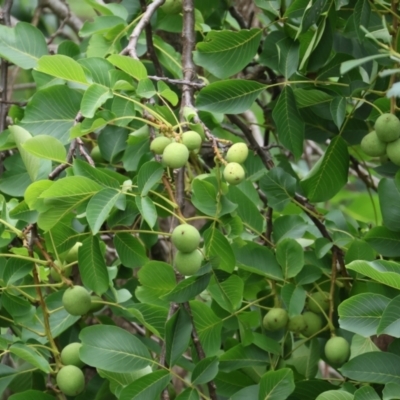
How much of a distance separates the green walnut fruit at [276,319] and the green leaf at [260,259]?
55 mm

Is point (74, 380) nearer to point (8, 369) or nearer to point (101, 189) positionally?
point (8, 369)

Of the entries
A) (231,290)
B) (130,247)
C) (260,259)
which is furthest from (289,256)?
(130,247)

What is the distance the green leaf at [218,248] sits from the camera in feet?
3.76

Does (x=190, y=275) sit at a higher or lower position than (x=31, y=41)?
lower

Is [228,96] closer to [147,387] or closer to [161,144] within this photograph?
[161,144]

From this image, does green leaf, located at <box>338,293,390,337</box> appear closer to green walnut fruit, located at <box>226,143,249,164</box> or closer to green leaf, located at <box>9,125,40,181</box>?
green walnut fruit, located at <box>226,143,249,164</box>

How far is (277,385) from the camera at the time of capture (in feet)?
3.80

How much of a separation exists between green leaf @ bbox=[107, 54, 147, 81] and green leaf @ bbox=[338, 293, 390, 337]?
431 millimetres

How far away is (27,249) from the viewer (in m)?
1.21

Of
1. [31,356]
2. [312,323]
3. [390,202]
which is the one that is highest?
[390,202]

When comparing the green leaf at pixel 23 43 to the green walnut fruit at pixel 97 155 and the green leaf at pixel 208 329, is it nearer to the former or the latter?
the green walnut fruit at pixel 97 155

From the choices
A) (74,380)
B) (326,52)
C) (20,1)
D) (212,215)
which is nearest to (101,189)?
(212,215)

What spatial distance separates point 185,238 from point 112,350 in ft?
0.76

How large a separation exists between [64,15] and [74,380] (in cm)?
132
